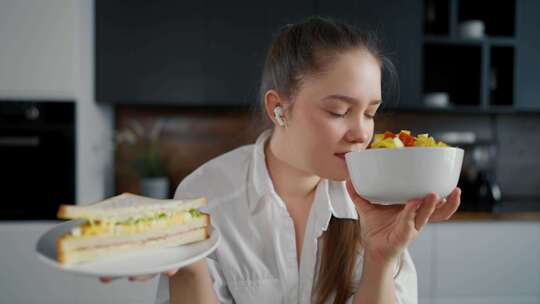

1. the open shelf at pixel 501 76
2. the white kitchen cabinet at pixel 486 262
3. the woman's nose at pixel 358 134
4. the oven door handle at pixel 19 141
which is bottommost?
the white kitchen cabinet at pixel 486 262

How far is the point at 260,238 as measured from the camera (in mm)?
1200

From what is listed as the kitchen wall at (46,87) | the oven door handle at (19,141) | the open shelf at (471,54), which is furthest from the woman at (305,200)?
the open shelf at (471,54)

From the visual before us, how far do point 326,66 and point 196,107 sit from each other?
2.04m

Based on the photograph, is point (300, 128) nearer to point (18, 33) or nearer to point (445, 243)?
point (445, 243)

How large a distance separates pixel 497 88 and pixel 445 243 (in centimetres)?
122

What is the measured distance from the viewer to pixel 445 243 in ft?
Answer: 7.68

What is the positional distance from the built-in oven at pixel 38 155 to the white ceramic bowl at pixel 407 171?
206 cm

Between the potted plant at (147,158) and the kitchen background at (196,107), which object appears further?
the potted plant at (147,158)

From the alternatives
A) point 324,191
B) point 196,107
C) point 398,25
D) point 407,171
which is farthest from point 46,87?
point 407,171

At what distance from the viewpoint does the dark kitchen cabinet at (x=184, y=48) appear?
2.51 metres

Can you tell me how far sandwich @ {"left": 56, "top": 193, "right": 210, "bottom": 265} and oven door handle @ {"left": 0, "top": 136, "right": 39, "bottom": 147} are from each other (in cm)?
178

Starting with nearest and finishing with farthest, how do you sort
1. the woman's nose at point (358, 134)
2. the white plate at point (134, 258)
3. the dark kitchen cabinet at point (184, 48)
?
the white plate at point (134, 258) < the woman's nose at point (358, 134) < the dark kitchen cabinet at point (184, 48)

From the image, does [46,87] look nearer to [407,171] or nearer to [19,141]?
[19,141]

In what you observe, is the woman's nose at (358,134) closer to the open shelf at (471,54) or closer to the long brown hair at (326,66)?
the long brown hair at (326,66)
